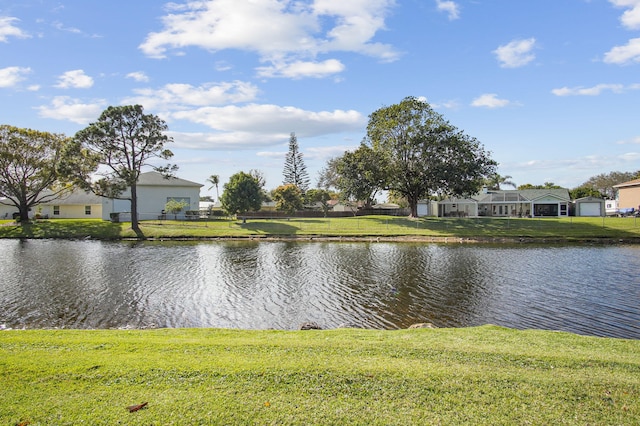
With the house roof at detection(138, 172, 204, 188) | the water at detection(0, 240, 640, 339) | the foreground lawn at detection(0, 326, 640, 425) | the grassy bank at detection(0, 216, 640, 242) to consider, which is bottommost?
the water at detection(0, 240, 640, 339)

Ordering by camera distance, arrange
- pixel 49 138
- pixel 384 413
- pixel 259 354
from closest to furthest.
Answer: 1. pixel 384 413
2. pixel 259 354
3. pixel 49 138

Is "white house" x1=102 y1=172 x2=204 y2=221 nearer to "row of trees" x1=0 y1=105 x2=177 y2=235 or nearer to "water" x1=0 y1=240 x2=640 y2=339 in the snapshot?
"row of trees" x1=0 y1=105 x2=177 y2=235

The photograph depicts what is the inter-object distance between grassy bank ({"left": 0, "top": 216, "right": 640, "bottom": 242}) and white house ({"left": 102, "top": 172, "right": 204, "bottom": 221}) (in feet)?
24.3

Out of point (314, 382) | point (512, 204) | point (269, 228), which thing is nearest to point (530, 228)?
point (512, 204)

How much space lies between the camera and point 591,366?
21.7ft

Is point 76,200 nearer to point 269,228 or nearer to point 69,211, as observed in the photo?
point 69,211

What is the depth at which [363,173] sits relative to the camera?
5038cm

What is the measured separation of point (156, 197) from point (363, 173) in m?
28.6

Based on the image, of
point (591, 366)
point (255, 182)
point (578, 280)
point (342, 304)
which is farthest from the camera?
point (255, 182)

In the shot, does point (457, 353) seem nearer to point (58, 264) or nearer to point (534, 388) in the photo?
point (534, 388)

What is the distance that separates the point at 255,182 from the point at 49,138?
24674mm

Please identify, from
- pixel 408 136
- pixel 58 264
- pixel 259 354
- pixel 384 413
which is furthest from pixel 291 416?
pixel 408 136

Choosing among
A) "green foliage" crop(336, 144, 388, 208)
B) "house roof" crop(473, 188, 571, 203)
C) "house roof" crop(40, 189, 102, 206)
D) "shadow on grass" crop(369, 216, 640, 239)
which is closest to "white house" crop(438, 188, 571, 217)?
"house roof" crop(473, 188, 571, 203)

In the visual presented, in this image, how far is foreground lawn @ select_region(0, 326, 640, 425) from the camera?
16.1ft
